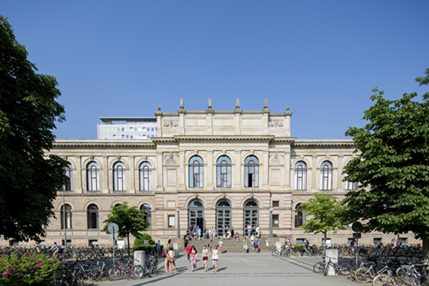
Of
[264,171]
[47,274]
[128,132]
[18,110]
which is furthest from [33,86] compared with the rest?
[128,132]

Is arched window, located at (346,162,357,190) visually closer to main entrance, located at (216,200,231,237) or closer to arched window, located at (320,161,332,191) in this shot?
arched window, located at (320,161,332,191)

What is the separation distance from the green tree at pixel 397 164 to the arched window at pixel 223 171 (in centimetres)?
1792

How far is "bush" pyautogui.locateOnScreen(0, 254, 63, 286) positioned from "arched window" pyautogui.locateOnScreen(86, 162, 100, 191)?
22226 millimetres

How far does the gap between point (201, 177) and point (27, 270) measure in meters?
22.0

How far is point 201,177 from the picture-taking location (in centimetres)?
3131

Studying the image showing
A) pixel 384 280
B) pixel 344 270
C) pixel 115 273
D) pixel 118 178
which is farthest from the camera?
pixel 118 178

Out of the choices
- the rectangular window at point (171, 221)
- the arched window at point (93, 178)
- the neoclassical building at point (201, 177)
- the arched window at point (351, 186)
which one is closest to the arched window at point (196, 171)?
the neoclassical building at point (201, 177)

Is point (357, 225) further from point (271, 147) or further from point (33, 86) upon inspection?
point (33, 86)

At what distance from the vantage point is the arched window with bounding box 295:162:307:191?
3259cm

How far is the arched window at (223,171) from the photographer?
3117cm

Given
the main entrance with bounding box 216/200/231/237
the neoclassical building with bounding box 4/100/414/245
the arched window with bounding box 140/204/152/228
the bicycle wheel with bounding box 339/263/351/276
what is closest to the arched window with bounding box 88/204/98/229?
the neoclassical building with bounding box 4/100/414/245

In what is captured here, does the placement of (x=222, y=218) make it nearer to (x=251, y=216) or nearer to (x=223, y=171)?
(x=251, y=216)

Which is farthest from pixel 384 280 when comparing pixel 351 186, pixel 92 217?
pixel 92 217

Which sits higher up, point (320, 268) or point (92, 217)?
point (320, 268)
